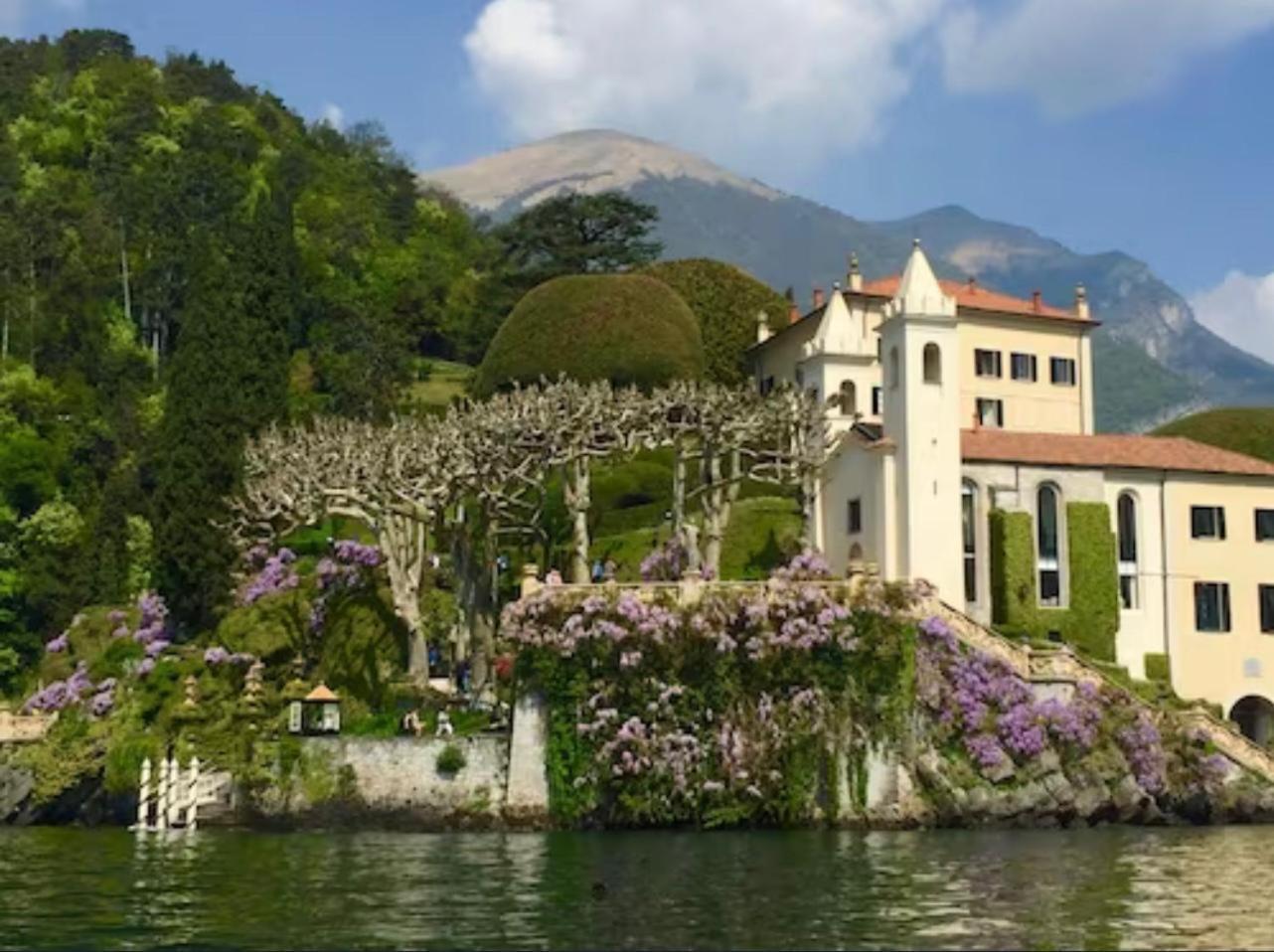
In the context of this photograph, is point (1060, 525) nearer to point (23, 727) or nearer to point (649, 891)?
point (649, 891)

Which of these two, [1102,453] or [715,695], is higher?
[1102,453]

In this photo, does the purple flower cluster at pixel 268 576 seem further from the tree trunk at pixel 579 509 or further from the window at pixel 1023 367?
the window at pixel 1023 367

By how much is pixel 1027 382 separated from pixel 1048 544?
1606cm

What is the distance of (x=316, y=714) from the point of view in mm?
47781

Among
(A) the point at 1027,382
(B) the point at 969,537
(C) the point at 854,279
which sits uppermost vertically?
(C) the point at 854,279

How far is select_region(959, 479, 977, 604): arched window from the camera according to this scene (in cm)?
5566

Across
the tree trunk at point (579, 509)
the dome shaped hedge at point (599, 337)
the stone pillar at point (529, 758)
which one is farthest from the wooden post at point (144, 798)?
the dome shaped hedge at point (599, 337)

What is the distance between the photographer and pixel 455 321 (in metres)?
113

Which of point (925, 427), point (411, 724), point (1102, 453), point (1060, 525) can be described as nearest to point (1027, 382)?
point (1102, 453)

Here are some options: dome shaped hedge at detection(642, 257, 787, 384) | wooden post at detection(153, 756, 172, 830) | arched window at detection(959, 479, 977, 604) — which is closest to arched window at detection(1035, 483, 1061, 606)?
arched window at detection(959, 479, 977, 604)

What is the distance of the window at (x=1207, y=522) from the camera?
191 ft

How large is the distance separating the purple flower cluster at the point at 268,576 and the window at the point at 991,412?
90.6 ft

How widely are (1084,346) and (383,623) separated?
111ft

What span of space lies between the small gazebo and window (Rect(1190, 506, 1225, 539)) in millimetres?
28560
